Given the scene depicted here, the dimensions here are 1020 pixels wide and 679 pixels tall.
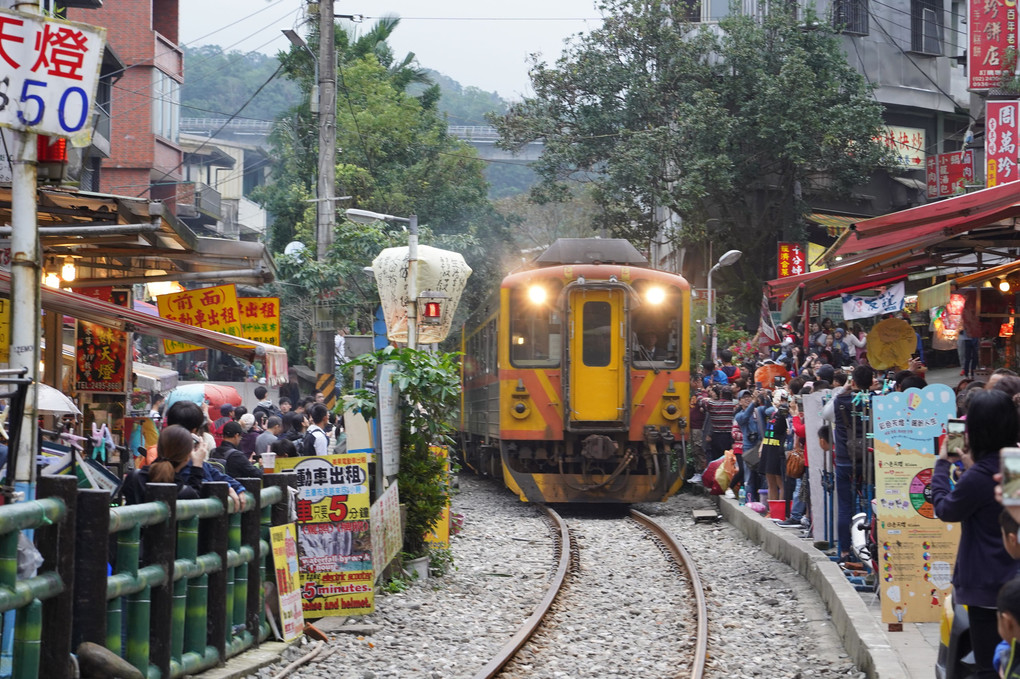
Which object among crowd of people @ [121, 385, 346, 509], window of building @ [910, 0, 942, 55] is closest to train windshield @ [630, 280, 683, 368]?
crowd of people @ [121, 385, 346, 509]

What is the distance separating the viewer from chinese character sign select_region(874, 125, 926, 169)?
2834 centimetres

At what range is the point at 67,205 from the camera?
8250mm

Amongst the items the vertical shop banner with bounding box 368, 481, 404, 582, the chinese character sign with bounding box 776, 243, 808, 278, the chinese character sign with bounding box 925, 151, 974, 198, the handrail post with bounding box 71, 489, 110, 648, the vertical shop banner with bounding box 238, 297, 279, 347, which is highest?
the chinese character sign with bounding box 925, 151, 974, 198

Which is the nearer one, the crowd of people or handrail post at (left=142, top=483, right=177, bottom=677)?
handrail post at (left=142, top=483, right=177, bottom=677)

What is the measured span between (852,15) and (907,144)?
3.30 m

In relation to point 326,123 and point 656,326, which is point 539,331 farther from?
point 326,123

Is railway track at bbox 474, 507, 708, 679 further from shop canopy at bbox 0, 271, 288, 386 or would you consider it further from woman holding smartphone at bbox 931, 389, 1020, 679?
shop canopy at bbox 0, 271, 288, 386

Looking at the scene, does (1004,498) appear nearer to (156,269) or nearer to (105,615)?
(105,615)

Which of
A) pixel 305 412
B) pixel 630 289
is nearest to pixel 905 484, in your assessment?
pixel 630 289

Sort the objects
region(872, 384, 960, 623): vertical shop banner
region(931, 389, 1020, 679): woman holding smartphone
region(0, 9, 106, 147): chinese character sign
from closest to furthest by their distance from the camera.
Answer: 1. region(931, 389, 1020, 679): woman holding smartphone
2. region(0, 9, 106, 147): chinese character sign
3. region(872, 384, 960, 623): vertical shop banner

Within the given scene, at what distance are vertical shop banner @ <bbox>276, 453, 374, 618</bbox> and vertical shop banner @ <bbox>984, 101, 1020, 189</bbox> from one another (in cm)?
1242

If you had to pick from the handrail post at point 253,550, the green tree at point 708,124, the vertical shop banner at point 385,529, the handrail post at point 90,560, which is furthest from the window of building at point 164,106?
the handrail post at point 90,560

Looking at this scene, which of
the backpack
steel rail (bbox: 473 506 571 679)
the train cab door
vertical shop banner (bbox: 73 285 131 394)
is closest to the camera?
steel rail (bbox: 473 506 571 679)

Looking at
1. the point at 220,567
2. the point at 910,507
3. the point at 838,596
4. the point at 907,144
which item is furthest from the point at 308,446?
the point at 907,144
